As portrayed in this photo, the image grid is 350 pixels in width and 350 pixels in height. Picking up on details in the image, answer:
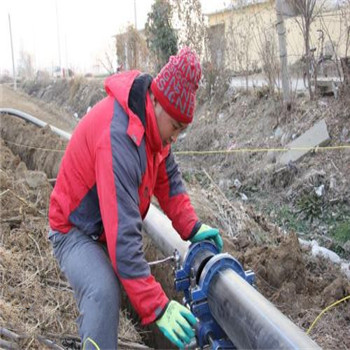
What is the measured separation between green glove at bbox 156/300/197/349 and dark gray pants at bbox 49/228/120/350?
0.31 metres

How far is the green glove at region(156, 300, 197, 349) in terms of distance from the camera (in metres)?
2.37

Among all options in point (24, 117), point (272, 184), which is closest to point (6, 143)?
point (24, 117)

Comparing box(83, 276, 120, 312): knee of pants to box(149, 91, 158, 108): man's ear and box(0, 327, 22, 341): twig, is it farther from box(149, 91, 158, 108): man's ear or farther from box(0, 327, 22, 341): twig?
box(0, 327, 22, 341): twig

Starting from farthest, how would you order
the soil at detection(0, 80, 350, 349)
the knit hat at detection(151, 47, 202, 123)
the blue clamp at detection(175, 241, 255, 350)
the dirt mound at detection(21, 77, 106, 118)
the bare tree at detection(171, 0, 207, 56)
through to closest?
the dirt mound at detection(21, 77, 106, 118) < the bare tree at detection(171, 0, 207, 56) < the soil at detection(0, 80, 350, 349) < the blue clamp at detection(175, 241, 255, 350) < the knit hat at detection(151, 47, 202, 123)

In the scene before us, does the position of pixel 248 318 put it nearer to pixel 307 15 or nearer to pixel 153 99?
pixel 153 99

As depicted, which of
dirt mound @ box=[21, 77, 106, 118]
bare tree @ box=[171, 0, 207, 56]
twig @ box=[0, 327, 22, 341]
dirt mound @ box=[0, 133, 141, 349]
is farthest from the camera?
dirt mound @ box=[21, 77, 106, 118]

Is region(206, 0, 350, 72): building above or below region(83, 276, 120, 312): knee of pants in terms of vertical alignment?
above

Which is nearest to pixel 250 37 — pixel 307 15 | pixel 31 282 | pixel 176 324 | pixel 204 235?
pixel 307 15

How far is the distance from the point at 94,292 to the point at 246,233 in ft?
9.03

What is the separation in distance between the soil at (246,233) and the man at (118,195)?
103 cm

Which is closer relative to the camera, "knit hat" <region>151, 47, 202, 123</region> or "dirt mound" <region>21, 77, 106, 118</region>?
"knit hat" <region>151, 47, 202, 123</region>

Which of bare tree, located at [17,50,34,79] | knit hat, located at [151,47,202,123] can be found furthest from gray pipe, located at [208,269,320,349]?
bare tree, located at [17,50,34,79]

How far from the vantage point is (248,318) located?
2365 millimetres

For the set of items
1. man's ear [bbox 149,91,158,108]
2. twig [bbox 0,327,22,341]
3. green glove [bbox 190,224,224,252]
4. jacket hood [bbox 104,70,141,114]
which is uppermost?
jacket hood [bbox 104,70,141,114]
